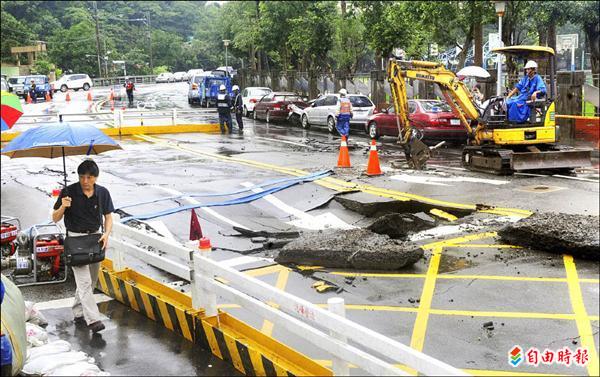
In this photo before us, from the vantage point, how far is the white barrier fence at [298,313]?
4.05 metres

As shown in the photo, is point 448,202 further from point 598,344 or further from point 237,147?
point 237,147

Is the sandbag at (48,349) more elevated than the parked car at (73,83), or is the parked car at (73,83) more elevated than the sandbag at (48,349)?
the parked car at (73,83)

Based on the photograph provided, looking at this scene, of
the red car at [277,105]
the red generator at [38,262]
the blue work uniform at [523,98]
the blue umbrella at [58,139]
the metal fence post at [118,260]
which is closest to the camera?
the blue umbrella at [58,139]

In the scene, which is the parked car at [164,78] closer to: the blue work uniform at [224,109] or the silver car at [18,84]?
the silver car at [18,84]

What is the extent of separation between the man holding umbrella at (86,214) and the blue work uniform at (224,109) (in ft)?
63.7

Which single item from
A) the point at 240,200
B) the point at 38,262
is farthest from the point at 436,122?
the point at 38,262

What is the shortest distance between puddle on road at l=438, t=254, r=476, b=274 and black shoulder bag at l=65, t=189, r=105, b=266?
4.26 metres

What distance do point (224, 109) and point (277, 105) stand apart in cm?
507

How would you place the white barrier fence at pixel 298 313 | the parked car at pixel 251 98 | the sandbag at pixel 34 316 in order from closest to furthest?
the white barrier fence at pixel 298 313, the sandbag at pixel 34 316, the parked car at pixel 251 98

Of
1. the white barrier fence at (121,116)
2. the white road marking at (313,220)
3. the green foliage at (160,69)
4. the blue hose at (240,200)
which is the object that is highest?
the green foliage at (160,69)

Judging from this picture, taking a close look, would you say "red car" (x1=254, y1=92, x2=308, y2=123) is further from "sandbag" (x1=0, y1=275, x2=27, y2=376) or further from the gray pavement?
"sandbag" (x1=0, y1=275, x2=27, y2=376)

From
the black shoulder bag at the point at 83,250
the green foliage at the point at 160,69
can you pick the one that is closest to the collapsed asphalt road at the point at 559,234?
the black shoulder bag at the point at 83,250

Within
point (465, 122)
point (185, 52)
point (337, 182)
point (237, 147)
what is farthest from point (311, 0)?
point (185, 52)

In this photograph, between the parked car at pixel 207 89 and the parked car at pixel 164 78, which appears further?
the parked car at pixel 164 78
